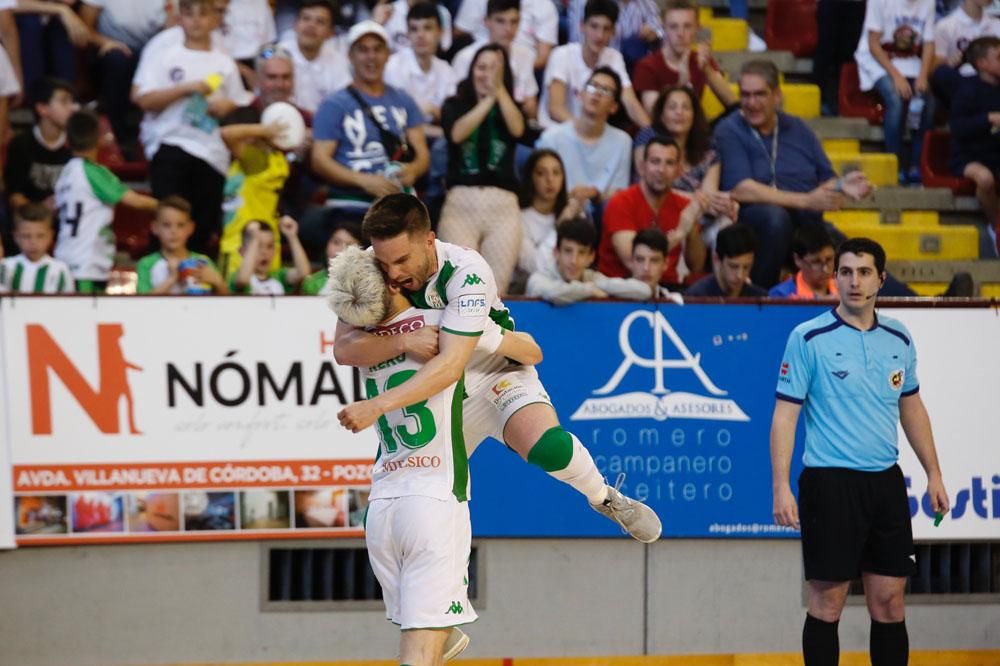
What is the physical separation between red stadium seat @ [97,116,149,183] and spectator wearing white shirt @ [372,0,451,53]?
89.2 inches

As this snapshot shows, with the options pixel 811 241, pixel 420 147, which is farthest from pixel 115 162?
pixel 811 241

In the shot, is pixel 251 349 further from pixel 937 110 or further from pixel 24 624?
pixel 937 110

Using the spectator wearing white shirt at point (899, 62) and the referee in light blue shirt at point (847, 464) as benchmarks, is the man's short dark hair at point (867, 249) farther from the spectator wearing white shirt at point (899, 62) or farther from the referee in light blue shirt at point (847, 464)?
the spectator wearing white shirt at point (899, 62)

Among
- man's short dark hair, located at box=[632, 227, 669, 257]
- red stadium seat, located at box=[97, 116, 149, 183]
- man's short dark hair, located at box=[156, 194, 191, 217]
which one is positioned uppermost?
red stadium seat, located at box=[97, 116, 149, 183]

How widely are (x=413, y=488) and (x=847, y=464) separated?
247 cm

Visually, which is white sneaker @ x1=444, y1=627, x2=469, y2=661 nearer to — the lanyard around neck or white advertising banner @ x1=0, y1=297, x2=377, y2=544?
white advertising banner @ x1=0, y1=297, x2=377, y2=544

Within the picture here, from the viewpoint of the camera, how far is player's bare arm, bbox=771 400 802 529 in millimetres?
6945

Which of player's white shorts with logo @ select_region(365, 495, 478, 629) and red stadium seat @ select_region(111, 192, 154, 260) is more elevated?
red stadium seat @ select_region(111, 192, 154, 260)

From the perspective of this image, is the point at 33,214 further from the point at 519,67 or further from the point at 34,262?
the point at 519,67

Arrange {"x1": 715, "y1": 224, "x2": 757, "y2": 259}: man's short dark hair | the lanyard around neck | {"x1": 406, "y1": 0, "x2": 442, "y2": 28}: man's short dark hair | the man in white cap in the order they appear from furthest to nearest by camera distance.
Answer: {"x1": 406, "y1": 0, "x2": 442, "y2": 28}: man's short dark hair < the lanyard around neck < the man in white cap < {"x1": 715, "y1": 224, "x2": 757, "y2": 259}: man's short dark hair

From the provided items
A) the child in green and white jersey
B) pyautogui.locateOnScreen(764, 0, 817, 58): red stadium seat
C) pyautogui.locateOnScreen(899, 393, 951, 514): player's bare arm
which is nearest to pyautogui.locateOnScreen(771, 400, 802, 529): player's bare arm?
pyautogui.locateOnScreen(899, 393, 951, 514): player's bare arm

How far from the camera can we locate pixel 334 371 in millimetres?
8336

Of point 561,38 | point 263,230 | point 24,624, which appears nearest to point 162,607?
point 24,624

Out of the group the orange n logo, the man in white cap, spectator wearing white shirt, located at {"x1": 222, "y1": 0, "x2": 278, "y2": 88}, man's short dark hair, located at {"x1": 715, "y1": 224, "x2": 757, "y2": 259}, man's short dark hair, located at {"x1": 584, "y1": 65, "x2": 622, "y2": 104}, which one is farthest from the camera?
spectator wearing white shirt, located at {"x1": 222, "y1": 0, "x2": 278, "y2": 88}
